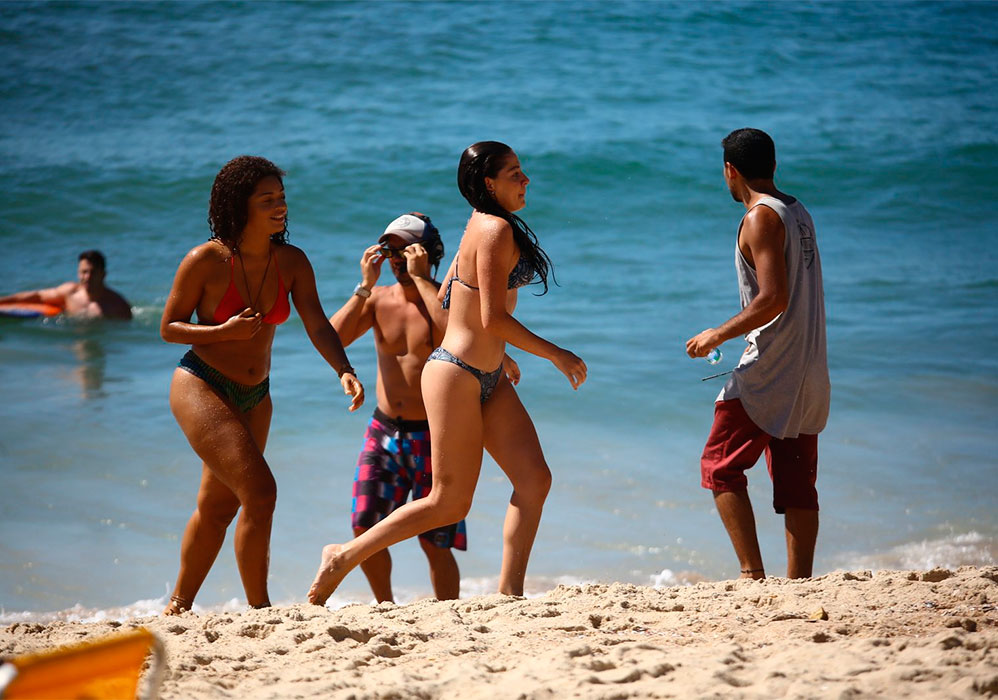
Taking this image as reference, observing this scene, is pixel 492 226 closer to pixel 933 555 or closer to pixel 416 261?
pixel 416 261

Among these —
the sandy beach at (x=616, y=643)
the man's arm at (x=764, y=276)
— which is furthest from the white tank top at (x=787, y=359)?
the sandy beach at (x=616, y=643)

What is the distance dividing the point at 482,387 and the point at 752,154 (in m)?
1.41

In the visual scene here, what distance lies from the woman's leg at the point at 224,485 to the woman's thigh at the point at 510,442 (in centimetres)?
87

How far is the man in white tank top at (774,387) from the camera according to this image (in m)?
4.22

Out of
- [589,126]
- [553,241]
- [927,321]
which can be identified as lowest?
[927,321]

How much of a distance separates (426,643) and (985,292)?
10626 mm

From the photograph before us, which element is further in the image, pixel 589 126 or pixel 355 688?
pixel 589 126

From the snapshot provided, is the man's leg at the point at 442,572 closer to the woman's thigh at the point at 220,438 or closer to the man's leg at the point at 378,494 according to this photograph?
the man's leg at the point at 378,494

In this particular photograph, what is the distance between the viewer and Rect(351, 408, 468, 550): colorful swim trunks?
475 cm

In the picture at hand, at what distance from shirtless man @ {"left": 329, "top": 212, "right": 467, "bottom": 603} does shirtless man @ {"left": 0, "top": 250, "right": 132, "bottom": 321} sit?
746cm

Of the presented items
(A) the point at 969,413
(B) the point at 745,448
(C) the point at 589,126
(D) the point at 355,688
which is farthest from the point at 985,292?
(D) the point at 355,688

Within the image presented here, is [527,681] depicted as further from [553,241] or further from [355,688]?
[553,241]

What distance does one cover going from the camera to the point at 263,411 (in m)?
4.41

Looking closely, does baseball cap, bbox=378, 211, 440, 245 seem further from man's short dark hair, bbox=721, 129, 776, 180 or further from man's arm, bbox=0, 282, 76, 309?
man's arm, bbox=0, 282, 76, 309
